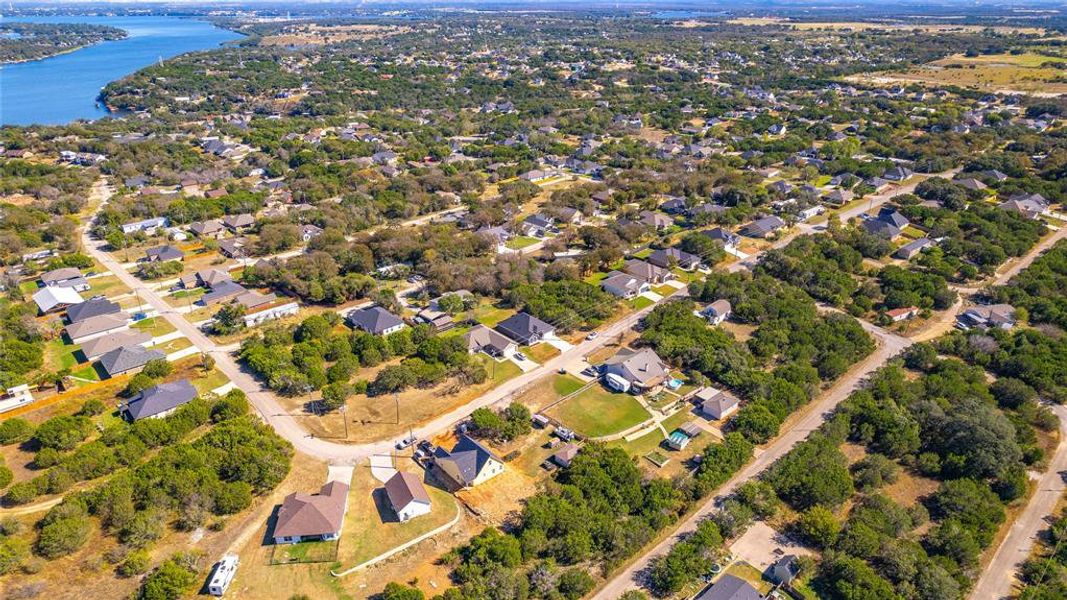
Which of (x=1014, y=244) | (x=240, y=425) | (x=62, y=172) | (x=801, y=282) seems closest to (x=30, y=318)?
(x=240, y=425)

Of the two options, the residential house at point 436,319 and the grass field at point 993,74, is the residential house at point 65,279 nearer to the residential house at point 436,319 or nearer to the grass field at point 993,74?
the residential house at point 436,319

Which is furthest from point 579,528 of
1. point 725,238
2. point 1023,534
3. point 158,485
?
point 725,238

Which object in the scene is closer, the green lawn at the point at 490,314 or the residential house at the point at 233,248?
the green lawn at the point at 490,314

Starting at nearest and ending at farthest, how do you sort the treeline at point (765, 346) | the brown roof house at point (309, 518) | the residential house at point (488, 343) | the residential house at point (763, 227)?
the brown roof house at point (309, 518)
the treeline at point (765, 346)
the residential house at point (488, 343)
the residential house at point (763, 227)

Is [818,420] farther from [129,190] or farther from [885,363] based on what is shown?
[129,190]

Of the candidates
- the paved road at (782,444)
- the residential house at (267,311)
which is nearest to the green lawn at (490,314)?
the residential house at (267,311)

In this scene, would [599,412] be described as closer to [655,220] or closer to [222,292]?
[222,292]

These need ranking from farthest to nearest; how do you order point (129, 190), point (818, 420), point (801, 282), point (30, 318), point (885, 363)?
point (129, 190)
point (801, 282)
point (30, 318)
point (885, 363)
point (818, 420)
